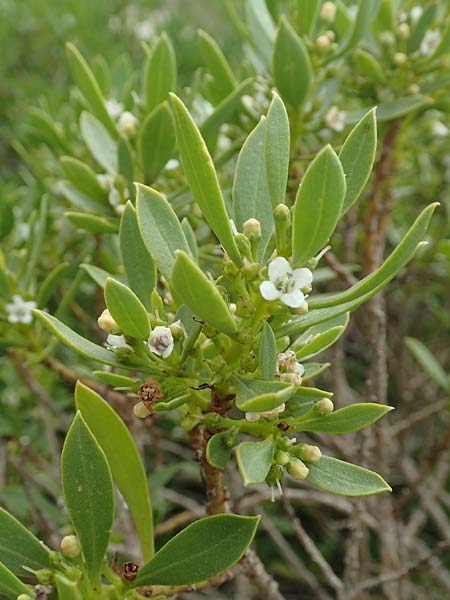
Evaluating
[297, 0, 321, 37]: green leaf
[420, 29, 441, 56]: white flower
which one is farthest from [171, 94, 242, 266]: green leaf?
[420, 29, 441, 56]: white flower

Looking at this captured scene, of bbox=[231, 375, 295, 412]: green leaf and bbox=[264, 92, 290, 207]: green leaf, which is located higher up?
bbox=[264, 92, 290, 207]: green leaf

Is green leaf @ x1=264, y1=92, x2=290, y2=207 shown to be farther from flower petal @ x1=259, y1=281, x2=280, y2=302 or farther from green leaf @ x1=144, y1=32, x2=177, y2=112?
green leaf @ x1=144, y1=32, x2=177, y2=112

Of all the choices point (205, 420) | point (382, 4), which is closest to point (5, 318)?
point (205, 420)

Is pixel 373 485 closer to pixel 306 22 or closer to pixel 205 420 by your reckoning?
pixel 205 420

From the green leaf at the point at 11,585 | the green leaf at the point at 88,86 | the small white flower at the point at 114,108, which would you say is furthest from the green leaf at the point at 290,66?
the green leaf at the point at 11,585

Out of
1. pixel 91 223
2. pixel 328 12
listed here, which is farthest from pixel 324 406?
pixel 328 12

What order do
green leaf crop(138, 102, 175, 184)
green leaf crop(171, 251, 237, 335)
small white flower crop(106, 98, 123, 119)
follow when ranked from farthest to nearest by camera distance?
1. small white flower crop(106, 98, 123, 119)
2. green leaf crop(138, 102, 175, 184)
3. green leaf crop(171, 251, 237, 335)

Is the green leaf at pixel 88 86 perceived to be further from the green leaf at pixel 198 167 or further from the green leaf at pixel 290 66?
the green leaf at pixel 198 167
